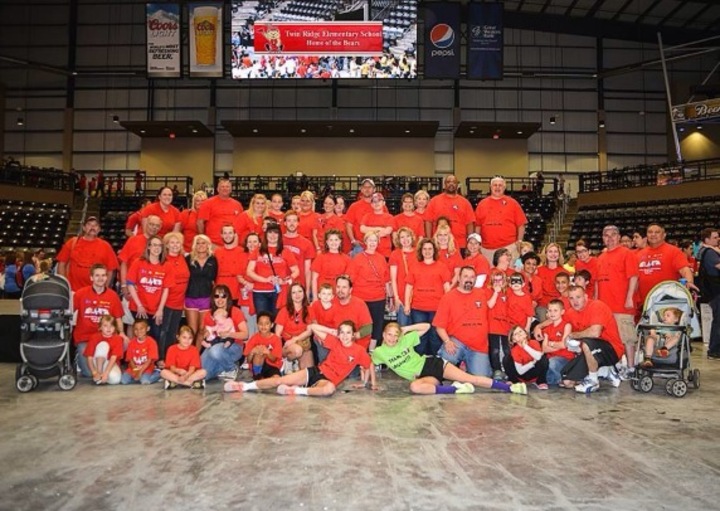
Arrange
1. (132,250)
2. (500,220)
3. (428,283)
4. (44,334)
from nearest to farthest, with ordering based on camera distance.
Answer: (44,334) < (428,283) < (132,250) < (500,220)

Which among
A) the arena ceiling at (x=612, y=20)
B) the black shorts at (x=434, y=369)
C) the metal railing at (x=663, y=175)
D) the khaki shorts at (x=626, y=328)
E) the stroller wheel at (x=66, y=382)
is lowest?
the stroller wheel at (x=66, y=382)

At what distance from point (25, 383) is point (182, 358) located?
4.93 feet

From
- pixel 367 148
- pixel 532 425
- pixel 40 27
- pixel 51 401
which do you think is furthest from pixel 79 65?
pixel 532 425

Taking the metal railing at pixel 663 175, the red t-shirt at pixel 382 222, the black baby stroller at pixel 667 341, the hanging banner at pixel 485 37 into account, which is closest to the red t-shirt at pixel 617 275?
the black baby stroller at pixel 667 341

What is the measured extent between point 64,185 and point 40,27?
10098 mm

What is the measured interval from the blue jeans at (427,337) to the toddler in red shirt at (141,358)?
285cm

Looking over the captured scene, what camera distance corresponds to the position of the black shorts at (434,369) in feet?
19.7

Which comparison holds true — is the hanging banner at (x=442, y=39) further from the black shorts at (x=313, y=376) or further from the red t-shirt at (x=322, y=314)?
the black shorts at (x=313, y=376)

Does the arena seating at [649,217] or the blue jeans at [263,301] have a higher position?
the arena seating at [649,217]

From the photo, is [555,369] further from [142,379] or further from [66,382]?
[66,382]

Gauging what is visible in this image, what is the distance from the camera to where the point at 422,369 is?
606 cm

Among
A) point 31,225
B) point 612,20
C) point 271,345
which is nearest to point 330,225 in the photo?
point 271,345

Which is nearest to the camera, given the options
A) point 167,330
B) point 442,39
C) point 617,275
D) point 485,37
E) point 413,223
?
point 167,330

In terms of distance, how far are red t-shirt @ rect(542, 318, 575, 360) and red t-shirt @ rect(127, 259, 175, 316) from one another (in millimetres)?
4174
